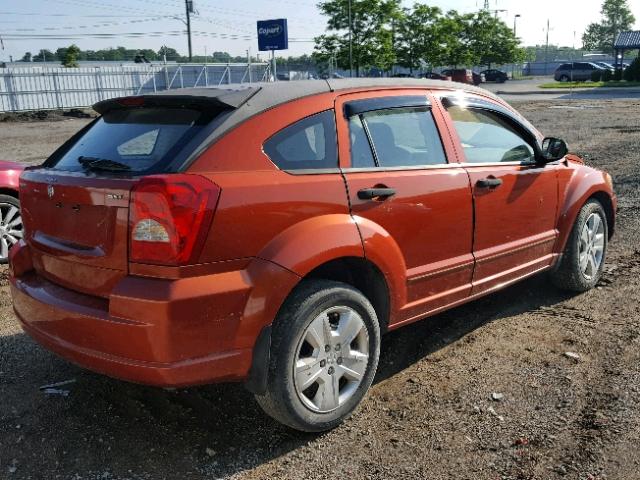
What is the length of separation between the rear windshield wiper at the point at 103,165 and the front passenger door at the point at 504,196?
6.76 feet

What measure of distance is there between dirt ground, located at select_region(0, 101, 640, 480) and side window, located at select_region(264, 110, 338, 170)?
135cm

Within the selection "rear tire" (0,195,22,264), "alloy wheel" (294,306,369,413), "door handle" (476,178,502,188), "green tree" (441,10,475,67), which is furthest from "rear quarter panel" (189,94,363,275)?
"green tree" (441,10,475,67)

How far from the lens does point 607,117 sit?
69.8 feet

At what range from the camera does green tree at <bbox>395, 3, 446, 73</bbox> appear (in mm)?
56438

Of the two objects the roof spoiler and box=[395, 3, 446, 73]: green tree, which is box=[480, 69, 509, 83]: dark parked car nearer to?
box=[395, 3, 446, 73]: green tree

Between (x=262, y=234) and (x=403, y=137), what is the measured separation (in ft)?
4.12

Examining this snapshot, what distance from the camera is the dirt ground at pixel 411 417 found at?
9.75 ft

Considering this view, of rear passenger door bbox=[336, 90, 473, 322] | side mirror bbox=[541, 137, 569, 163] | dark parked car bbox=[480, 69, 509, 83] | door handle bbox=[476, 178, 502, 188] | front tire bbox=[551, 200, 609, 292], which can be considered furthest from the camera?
dark parked car bbox=[480, 69, 509, 83]

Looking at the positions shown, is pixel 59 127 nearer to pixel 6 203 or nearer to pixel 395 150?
pixel 6 203

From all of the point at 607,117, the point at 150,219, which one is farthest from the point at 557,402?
the point at 607,117

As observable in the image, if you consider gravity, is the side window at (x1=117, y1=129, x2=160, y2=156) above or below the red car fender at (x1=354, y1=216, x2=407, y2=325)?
above

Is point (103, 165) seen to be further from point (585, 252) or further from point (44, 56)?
point (44, 56)

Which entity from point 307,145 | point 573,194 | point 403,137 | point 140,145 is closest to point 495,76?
point 573,194

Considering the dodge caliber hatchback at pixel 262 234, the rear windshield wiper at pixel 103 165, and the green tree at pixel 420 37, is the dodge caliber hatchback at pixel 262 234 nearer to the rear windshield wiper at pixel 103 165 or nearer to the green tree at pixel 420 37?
the rear windshield wiper at pixel 103 165
